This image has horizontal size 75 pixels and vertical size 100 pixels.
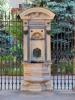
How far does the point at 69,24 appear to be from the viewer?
61.4 feet

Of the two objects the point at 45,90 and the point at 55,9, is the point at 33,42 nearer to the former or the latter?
the point at 45,90

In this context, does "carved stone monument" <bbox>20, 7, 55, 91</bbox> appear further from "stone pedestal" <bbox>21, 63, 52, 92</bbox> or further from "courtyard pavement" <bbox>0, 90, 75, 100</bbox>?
"courtyard pavement" <bbox>0, 90, 75, 100</bbox>

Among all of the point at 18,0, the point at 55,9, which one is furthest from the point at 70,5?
the point at 18,0

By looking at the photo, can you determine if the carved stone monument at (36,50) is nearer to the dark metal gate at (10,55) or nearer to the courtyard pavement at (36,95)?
the courtyard pavement at (36,95)

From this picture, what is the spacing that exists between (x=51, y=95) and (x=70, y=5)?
7752 millimetres

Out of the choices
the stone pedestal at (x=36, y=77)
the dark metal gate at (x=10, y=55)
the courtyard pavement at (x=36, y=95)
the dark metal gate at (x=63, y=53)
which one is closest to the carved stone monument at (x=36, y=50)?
the stone pedestal at (x=36, y=77)

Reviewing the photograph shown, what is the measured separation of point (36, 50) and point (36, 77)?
0.84 meters

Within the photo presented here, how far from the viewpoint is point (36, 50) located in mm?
13016

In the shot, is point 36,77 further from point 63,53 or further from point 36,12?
point 63,53

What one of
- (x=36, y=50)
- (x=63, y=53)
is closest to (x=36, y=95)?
(x=36, y=50)

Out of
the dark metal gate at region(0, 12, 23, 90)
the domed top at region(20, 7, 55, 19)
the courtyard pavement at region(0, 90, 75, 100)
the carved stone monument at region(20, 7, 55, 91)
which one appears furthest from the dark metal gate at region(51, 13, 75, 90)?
the courtyard pavement at region(0, 90, 75, 100)

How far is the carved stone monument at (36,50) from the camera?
12.9 meters

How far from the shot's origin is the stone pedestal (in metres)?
12.8

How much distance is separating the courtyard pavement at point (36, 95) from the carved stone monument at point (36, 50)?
0.40m
